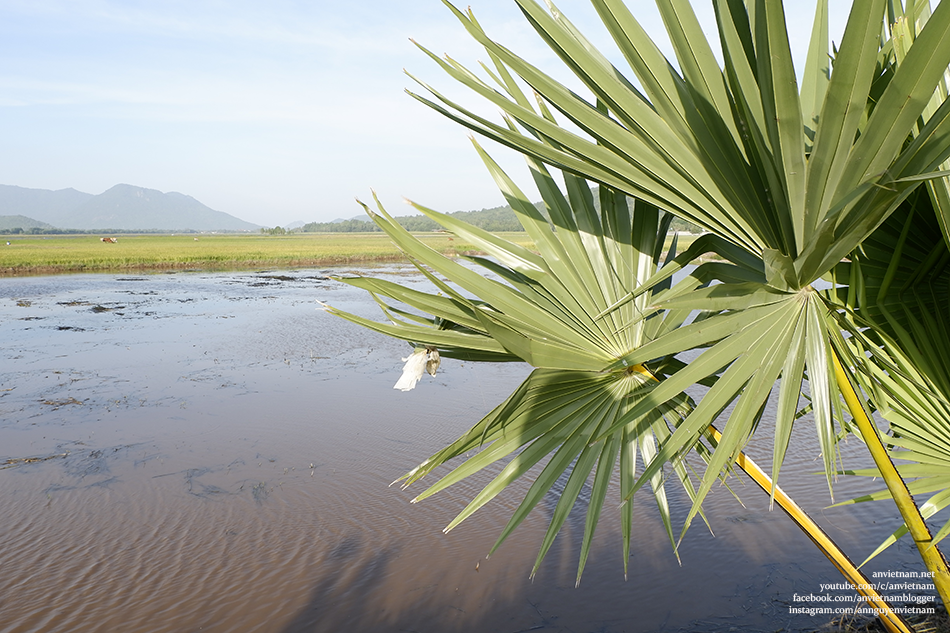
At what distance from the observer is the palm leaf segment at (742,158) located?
1326 mm

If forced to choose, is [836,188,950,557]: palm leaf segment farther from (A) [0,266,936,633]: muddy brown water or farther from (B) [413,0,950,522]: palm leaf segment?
(A) [0,266,936,633]: muddy brown water

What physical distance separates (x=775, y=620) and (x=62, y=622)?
19.6ft

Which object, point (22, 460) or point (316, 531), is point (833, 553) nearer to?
point (316, 531)

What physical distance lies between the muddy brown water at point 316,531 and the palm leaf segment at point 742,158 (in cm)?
404

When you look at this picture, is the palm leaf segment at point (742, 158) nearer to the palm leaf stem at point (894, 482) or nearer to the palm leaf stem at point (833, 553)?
the palm leaf stem at point (894, 482)

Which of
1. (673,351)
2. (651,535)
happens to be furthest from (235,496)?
(673,351)

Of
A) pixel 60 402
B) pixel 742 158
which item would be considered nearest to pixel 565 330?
pixel 742 158

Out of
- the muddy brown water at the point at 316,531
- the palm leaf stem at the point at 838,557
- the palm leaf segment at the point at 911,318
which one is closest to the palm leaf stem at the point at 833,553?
the palm leaf stem at the point at 838,557

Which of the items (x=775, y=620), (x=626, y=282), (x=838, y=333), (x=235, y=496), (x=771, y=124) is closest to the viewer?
(x=771, y=124)

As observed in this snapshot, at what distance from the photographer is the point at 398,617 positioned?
16.5 feet

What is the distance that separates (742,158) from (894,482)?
1.13 meters

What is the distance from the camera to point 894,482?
1.81m

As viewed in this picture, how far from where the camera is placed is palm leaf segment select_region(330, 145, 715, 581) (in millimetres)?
1989

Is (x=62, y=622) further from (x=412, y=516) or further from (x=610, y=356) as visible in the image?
(x=610, y=356)
